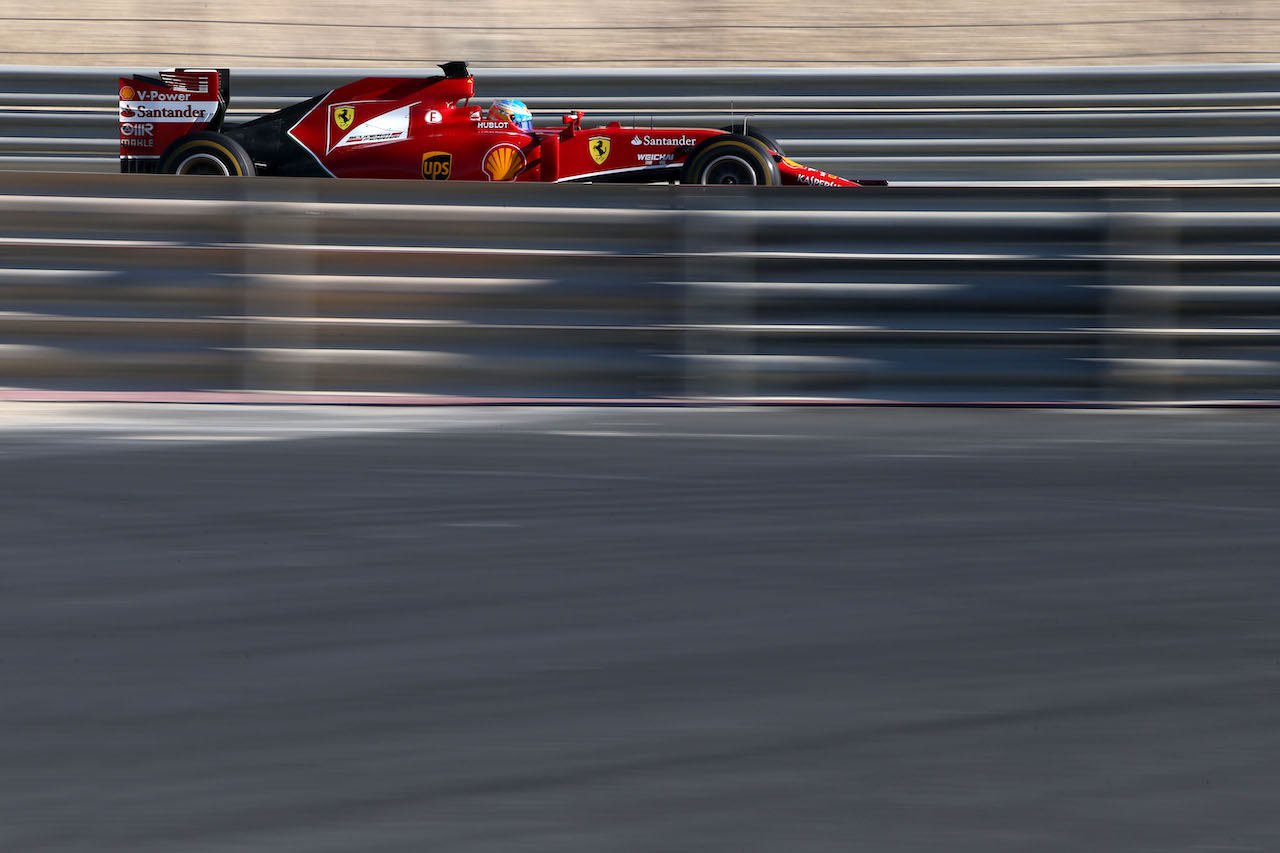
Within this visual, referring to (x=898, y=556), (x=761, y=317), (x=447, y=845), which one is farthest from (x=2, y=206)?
(x=447, y=845)

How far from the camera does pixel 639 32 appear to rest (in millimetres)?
20516

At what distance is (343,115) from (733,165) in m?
3.21

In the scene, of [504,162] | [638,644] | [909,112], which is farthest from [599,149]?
[638,644]

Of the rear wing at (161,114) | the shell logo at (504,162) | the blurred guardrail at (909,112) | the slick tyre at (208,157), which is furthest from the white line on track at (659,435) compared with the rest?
the blurred guardrail at (909,112)

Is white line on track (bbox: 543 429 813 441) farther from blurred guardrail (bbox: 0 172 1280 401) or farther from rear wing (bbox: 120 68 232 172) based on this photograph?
rear wing (bbox: 120 68 232 172)

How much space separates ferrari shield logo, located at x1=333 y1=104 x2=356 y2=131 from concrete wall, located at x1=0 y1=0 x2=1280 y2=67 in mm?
7181

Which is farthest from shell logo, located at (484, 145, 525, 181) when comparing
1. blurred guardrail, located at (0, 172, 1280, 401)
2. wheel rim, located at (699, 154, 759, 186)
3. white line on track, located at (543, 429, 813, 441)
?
white line on track, located at (543, 429, 813, 441)

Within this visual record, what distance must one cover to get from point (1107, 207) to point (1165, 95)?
395 inches

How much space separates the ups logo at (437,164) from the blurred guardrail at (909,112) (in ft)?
12.8

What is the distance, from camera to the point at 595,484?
17.0 ft

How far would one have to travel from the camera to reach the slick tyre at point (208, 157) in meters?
12.7

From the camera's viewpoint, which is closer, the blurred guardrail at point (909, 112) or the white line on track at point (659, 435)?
the white line on track at point (659, 435)

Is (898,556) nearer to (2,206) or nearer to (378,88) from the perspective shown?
(2,206)

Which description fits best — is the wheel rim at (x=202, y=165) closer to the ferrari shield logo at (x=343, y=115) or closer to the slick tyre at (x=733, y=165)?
the ferrari shield logo at (x=343, y=115)
